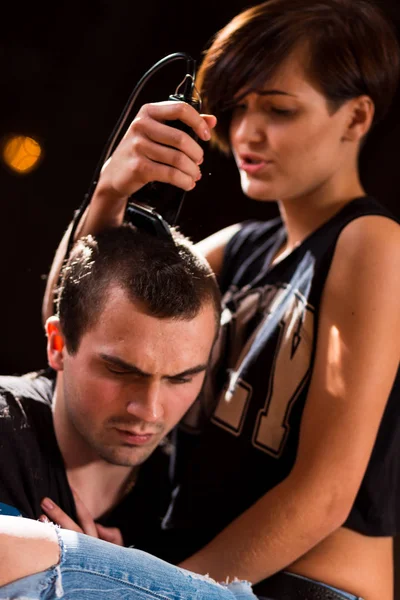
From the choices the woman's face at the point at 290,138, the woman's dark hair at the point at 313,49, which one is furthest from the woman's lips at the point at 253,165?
the woman's dark hair at the point at 313,49

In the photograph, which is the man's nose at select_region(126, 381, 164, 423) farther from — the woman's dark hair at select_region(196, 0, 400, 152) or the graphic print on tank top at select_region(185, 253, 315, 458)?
the woman's dark hair at select_region(196, 0, 400, 152)

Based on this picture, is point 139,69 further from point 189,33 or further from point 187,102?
point 187,102

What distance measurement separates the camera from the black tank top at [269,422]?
153 cm

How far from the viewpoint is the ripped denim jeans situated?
3.41 feet

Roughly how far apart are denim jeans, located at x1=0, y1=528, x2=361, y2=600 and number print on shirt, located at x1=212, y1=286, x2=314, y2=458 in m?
0.37

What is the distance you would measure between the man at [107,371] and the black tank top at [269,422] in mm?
169

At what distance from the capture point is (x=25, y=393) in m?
1.47

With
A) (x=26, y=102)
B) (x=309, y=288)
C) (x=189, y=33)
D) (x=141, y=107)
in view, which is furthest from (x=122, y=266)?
(x=26, y=102)

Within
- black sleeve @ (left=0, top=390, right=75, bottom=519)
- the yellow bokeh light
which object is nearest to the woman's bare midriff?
black sleeve @ (left=0, top=390, right=75, bottom=519)

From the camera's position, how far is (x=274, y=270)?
1670 millimetres

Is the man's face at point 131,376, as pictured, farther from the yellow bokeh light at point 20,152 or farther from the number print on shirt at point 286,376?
the yellow bokeh light at point 20,152

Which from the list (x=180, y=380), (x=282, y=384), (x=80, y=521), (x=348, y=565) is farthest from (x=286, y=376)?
(x=80, y=521)

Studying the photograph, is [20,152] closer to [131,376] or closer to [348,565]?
[131,376]

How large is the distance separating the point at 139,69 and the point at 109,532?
1.15m
